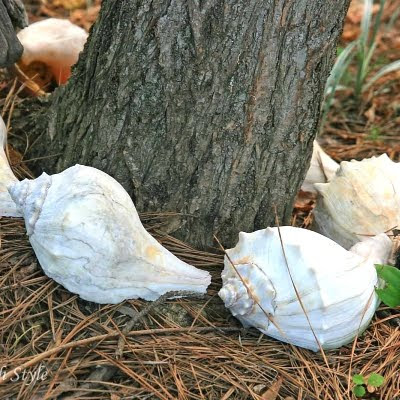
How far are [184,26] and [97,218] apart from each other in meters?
0.64

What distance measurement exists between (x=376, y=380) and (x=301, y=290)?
340 mm

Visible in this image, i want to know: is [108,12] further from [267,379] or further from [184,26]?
[267,379]

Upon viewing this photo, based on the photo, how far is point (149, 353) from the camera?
70.0 inches

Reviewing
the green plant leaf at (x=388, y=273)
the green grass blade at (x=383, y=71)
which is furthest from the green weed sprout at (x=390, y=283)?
the green grass blade at (x=383, y=71)

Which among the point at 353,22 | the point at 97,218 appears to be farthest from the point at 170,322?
the point at 353,22

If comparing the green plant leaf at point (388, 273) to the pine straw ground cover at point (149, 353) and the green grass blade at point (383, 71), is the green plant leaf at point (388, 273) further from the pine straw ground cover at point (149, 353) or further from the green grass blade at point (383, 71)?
the green grass blade at point (383, 71)

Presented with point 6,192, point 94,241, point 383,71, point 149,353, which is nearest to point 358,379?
point 149,353

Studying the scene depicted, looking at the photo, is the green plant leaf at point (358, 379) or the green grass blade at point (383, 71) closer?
the green plant leaf at point (358, 379)

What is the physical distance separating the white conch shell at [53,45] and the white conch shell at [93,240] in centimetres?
103

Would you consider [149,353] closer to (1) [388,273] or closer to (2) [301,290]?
(2) [301,290]

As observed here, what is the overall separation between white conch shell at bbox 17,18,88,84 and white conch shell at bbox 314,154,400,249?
129 cm

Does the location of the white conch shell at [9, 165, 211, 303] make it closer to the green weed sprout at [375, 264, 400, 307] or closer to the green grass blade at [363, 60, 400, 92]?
the green weed sprout at [375, 264, 400, 307]

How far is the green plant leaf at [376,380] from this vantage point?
5.89ft

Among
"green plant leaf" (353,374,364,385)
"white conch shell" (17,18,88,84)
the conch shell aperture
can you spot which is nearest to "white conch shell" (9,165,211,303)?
the conch shell aperture
